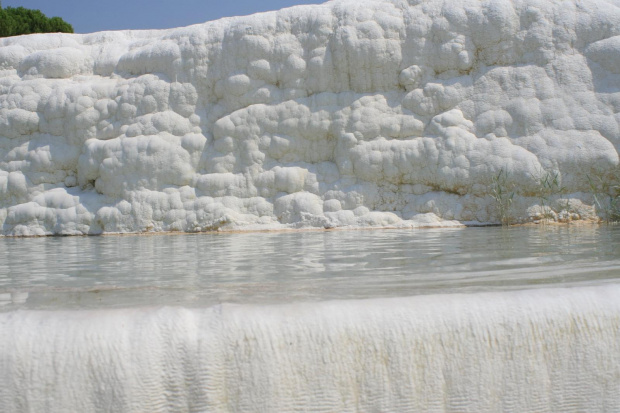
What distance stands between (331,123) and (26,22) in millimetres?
16681

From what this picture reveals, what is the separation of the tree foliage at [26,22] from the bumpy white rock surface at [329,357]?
21803mm

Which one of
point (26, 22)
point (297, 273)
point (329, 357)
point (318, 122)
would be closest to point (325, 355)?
point (329, 357)

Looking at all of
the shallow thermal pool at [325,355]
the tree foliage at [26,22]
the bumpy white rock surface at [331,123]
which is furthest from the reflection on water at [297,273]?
the tree foliage at [26,22]

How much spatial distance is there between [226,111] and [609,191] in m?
6.23

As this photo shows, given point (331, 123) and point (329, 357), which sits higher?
point (331, 123)

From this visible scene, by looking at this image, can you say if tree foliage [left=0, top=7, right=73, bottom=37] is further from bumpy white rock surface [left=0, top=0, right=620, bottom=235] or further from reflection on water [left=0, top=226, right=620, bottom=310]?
reflection on water [left=0, top=226, right=620, bottom=310]

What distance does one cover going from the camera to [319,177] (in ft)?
31.6

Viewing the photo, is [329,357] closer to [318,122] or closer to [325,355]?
[325,355]

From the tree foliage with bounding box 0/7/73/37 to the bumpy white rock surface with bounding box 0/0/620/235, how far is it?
11539 millimetres

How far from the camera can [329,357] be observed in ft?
6.13

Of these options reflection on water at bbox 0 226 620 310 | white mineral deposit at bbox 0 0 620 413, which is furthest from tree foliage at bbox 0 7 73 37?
reflection on water at bbox 0 226 620 310

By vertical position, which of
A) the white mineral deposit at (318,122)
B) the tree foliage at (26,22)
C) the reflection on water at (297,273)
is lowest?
the reflection on water at (297,273)

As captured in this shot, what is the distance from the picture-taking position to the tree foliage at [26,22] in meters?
20.4

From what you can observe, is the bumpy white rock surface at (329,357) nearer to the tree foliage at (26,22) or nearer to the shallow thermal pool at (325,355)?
the shallow thermal pool at (325,355)
